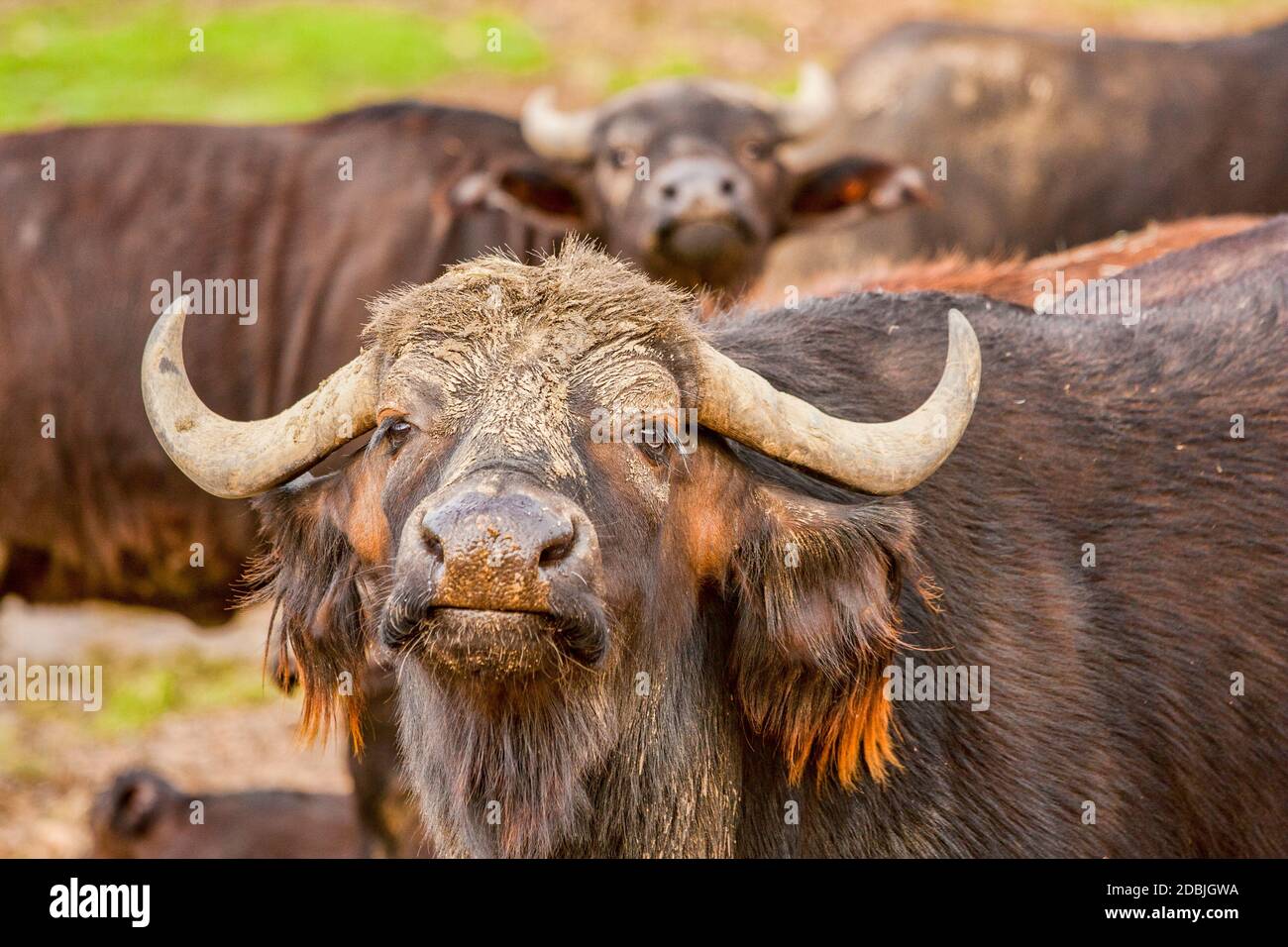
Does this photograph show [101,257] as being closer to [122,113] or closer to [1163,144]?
[1163,144]

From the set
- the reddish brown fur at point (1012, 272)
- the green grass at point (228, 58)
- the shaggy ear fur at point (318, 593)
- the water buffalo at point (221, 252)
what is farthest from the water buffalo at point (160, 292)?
the green grass at point (228, 58)

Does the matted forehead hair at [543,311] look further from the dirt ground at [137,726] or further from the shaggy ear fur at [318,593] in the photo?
the dirt ground at [137,726]

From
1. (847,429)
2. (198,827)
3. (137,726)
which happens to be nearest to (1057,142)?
(137,726)

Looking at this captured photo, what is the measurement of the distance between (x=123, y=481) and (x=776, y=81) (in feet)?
45.3

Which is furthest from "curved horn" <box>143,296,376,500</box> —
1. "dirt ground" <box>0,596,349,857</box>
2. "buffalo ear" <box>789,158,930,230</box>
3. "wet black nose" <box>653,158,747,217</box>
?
"buffalo ear" <box>789,158,930,230</box>

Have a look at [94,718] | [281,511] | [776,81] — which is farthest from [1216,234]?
[776,81]

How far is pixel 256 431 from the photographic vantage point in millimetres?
4785

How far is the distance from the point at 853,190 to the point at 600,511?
20.1 feet

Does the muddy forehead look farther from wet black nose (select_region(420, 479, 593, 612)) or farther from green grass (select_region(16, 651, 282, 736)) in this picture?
green grass (select_region(16, 651, 282, 736))

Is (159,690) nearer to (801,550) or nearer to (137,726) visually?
(137,726)

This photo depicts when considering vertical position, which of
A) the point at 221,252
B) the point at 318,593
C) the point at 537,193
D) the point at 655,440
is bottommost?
the point at 318,593

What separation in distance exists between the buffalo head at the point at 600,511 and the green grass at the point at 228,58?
15.3 metres

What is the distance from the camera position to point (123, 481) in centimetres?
857

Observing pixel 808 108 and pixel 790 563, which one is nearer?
pixel 790 563
